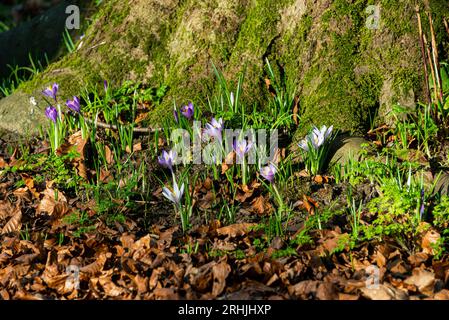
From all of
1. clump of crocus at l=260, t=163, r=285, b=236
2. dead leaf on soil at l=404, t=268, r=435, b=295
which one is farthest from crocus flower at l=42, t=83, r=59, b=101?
dead leaf on soil at l=404, t=268, r=435, b=295

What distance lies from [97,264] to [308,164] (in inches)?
57.0

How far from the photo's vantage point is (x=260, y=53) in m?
4.69

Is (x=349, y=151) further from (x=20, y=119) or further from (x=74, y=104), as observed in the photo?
(x=20, y=119)

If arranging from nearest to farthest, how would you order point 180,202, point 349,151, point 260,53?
1. point 180,202
2. point 349,151
3. point 260,53

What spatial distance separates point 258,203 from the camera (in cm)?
392

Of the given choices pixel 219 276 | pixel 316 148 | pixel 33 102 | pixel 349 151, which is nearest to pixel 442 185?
pixel 349 151

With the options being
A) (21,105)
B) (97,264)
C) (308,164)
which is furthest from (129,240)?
(21,105)

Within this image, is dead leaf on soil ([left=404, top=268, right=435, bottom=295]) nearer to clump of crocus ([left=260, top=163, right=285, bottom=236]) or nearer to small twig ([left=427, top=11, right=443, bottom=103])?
clump of crocus ([left=260, top=163, right=285, bottom=236])

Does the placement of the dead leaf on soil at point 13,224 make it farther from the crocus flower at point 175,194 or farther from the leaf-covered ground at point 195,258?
the crocus flower at point 175,194

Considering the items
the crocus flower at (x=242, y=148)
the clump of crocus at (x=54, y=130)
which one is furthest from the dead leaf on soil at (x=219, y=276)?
the clump of crocus at (x=54, y=130)

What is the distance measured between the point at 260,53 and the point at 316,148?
3.15 feet

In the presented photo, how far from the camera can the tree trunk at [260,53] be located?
14.6ft

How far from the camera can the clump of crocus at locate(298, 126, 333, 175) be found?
13.3 feet
